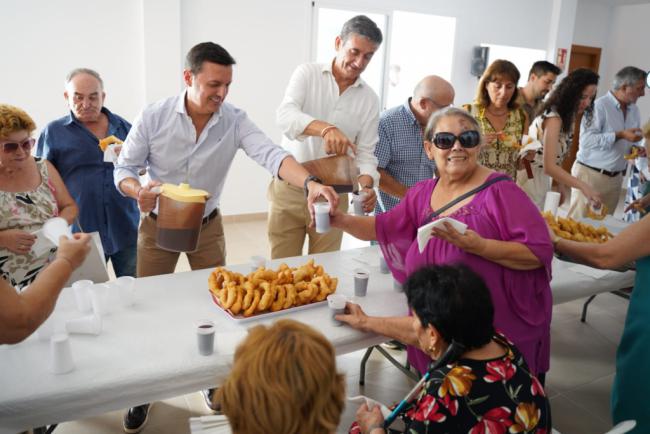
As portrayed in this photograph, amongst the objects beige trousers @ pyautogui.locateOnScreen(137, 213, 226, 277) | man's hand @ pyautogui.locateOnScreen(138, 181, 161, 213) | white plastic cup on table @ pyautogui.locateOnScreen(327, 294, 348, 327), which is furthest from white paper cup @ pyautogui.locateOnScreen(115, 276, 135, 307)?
white plastic cup on table @ pyautogui.locateOnScreen(327, 294, 348, 327)

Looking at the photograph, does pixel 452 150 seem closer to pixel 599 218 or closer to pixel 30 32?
pixel 599 218

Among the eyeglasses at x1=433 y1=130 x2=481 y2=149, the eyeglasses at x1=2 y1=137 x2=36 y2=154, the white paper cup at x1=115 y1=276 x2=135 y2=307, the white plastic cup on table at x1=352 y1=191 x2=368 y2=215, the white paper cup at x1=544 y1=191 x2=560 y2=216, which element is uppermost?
the eyeglasses at x1=433 y1=130 x2=481 y2=149

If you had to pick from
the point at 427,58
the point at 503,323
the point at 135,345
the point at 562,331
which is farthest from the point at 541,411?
the point at 427,58

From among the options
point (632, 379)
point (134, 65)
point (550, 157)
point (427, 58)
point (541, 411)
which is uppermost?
point (427, 58)

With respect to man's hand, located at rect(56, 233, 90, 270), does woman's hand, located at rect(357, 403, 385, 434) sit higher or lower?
lower

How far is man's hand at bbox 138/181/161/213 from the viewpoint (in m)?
2.17

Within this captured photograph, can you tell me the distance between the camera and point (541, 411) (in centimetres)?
140

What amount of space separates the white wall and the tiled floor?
3824mm

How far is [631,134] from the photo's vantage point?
4.73 meters

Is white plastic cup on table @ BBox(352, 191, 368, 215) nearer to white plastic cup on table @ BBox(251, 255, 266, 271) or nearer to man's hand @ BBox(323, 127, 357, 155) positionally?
man's hand @ BBox(323, 127, 357, 155)

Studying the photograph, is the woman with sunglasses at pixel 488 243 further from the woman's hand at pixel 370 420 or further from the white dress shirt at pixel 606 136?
the white dress shirt at pixel 606 136

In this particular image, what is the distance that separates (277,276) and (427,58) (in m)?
6.83

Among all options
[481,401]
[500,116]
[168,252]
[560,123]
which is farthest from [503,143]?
[481,401]

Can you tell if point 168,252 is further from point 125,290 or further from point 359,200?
point 359,200
